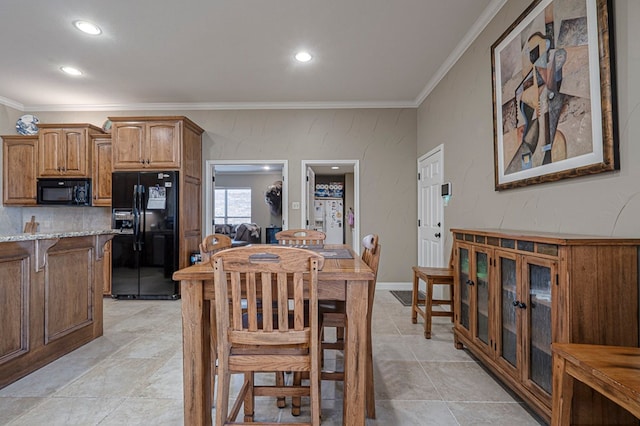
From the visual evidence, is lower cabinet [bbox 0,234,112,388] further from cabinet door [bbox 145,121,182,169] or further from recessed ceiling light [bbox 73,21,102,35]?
recessed ceiling light [bbox 73,21,102,35]

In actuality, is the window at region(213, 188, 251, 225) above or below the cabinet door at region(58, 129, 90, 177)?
below

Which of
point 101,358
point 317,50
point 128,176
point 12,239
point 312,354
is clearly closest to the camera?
point 312,354

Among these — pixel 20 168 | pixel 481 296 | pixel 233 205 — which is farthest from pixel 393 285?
pixel 233 205

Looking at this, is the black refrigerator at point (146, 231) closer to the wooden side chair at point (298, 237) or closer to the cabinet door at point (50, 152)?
the cabinet door at point (50, 152)

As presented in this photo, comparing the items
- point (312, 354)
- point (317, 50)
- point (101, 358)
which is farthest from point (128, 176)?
point (312, 354)

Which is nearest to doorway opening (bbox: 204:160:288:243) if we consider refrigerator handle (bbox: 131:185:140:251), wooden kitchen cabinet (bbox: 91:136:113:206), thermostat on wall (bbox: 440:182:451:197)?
wooden kitchen cabinet (bbox: 91:136:113:206)

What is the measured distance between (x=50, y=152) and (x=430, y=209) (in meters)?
5.23

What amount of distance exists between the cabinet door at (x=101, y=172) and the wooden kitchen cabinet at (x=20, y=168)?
2.92 ft

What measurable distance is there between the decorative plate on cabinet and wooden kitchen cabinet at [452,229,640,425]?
6.12 meters

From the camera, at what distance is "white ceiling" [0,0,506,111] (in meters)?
2.53

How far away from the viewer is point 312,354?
1282mm

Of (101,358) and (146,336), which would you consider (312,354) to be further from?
(146,336)

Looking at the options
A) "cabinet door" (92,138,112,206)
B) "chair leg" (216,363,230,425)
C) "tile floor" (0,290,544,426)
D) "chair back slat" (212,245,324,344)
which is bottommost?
"tile floor" (0,290,544,426)

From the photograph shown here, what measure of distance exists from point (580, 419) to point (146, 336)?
313 centimetres
